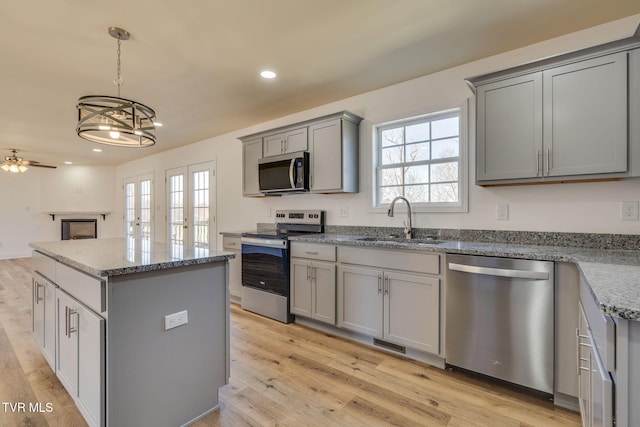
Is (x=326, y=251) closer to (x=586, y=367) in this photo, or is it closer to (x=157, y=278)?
(x=157, y=278)

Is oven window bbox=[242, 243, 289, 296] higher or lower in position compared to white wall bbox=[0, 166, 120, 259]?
lower

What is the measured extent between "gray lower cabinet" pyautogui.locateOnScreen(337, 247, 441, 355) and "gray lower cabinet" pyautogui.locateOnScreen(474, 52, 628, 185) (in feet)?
2.79

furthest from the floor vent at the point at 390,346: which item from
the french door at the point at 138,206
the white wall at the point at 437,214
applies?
the french door at the point at 138,206

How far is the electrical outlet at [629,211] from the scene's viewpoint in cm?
204

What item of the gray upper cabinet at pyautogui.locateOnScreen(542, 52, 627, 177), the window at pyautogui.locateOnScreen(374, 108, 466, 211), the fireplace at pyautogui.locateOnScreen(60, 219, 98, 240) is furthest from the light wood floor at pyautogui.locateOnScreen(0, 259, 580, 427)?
the fireplace at pyautogui.locateOnScreen(60, 219, 98, 240)

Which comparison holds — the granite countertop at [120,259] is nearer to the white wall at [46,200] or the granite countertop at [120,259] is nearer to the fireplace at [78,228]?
the white wall at [46,200]

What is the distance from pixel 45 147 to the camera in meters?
5.84

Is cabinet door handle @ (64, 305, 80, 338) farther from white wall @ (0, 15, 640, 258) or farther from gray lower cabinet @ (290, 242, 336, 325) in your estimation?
white wall @ (0, 15, 640, 258)

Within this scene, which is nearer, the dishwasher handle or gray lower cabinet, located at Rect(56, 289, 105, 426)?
gray lower cabinet, located at Rect(56, 289, 105, 426)

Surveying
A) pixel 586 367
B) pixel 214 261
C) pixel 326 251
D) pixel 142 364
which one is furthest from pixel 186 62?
pixel 586 367

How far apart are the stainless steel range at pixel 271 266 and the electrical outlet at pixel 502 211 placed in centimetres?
181

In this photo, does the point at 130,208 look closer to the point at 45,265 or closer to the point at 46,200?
the point at 46,200

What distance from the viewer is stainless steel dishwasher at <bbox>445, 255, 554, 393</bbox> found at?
6.15 ft

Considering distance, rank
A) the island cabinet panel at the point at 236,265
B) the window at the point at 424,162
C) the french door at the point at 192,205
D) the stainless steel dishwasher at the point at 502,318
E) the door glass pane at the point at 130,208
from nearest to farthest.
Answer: the stainless steel dishwasher at the point at 502,318 → the window at the point at 424,162 → the island cabinet panel at the point at 236,265 → the french door at the point at 192,205 → the door glass pane at the point at 130,208
